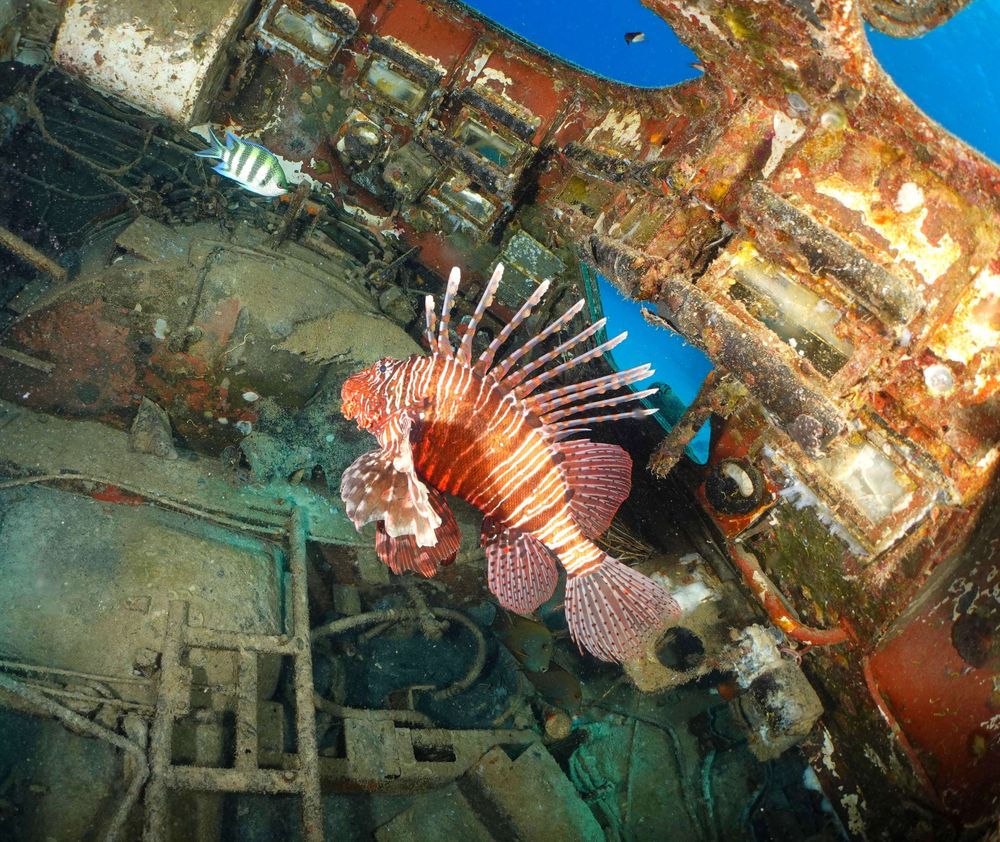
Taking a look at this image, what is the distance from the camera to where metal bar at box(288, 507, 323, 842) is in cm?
321

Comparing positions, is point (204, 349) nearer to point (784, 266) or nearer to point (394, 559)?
point (394, 559)

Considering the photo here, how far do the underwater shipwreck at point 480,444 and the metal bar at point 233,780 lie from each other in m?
0.02

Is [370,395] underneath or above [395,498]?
above

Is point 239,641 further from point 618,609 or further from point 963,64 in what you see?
point 963,64

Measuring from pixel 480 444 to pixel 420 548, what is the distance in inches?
30.0

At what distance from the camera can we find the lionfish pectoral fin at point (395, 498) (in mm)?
3326

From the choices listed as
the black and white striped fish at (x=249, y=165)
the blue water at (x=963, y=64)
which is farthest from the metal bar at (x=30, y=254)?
the blue water at (x=963, y=64)

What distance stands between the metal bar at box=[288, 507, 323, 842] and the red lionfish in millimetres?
681

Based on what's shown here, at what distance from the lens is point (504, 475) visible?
3754 millimetres

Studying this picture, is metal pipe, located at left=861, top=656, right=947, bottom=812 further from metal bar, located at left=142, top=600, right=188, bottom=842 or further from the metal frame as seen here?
metal bar, located at left=142, top=600, right=188, bottom=842

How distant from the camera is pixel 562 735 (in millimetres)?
5180

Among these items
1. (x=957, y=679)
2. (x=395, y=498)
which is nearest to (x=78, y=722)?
(x=395, y=498)

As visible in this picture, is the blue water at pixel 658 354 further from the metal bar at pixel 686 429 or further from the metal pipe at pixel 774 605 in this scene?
the metal pipe at pixel 774 605

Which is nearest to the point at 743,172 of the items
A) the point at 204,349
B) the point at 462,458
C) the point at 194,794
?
the point at 462,458
